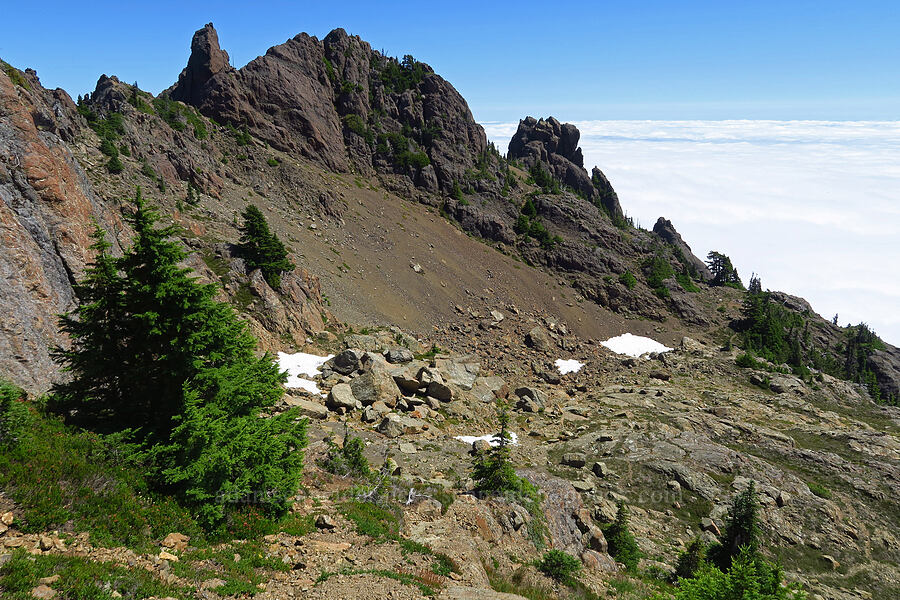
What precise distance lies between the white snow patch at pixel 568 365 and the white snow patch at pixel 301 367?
38571 mm

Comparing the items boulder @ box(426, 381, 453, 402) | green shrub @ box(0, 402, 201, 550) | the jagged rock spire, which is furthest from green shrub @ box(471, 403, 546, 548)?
the jagged rock spire

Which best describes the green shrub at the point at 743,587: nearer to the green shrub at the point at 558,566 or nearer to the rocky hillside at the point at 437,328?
the rocky hillside at the point at 437,328

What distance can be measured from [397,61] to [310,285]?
3950 inches

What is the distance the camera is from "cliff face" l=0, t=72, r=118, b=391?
63.2 ft

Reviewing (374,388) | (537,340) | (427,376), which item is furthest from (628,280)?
(374,388)

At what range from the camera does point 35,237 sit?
22953mm

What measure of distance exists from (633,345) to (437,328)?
141ft

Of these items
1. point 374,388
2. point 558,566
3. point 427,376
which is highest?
point 427,376

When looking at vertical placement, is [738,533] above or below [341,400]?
below

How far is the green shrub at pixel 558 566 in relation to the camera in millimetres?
18594

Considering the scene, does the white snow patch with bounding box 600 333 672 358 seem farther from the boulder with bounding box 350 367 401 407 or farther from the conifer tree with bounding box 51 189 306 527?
the conifer tree with bounding box 51 189 306 527

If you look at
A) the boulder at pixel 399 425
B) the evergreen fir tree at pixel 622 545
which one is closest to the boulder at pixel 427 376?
the boulder at pixel 399 425

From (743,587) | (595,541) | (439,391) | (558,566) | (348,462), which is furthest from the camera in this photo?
(439,391)

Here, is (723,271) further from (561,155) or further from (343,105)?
(343,105)
